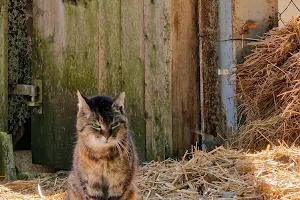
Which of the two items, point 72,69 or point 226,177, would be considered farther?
point 72,69

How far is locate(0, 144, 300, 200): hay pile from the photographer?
376 cm

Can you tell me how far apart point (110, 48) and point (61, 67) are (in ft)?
2.01

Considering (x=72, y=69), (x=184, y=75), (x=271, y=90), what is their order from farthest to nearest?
1. (x=72, y=69)
2. (x=184, y=75)
3. (x=271, y=90)

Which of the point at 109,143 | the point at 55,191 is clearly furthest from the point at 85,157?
the point at 55,191

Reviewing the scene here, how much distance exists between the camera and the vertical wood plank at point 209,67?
5.11m

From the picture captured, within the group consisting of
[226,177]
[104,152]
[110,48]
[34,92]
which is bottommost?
[226,177]

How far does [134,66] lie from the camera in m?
5.28

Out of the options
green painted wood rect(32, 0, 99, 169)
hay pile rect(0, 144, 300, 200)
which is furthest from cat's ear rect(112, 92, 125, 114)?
green painted wood rect(32, 0, 99, 169)

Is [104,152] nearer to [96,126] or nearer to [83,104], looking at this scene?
[96,126]

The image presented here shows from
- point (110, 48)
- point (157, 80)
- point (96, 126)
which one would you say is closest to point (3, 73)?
point (110, 48)

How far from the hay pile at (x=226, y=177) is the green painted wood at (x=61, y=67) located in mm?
1171

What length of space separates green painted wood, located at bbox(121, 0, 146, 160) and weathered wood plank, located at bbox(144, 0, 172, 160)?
60 mm

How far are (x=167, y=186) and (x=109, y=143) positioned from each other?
2.72 feet

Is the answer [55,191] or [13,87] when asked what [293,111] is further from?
[13,87]
